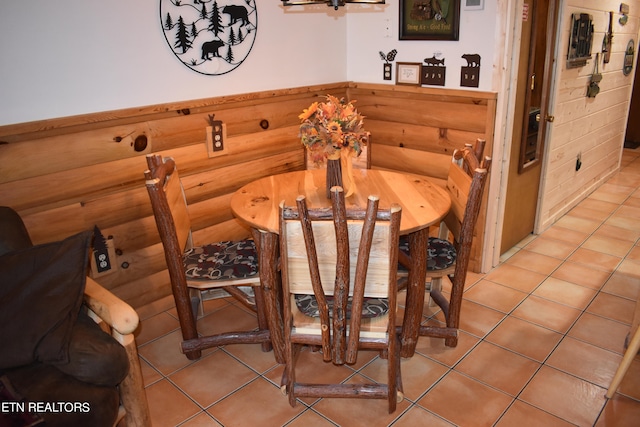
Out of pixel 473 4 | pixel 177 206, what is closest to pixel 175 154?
pixel 177 206

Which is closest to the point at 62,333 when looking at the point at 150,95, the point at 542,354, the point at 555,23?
the point at 150,95

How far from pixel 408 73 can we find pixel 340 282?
6.60 feet

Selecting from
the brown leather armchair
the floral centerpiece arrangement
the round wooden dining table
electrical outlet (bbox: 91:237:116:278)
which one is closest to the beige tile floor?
the round wooden dining table

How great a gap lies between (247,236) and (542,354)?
1.91m

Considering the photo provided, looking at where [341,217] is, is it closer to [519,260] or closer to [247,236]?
Answer: [247,236]

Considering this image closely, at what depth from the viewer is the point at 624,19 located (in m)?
4.46

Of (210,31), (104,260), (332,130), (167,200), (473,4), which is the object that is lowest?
(104,260)

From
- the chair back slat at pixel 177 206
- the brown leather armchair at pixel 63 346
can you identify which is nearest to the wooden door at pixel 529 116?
the chair back slat at pixel 177 206

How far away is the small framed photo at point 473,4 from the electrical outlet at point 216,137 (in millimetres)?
1616

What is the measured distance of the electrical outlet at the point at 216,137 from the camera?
2.96m

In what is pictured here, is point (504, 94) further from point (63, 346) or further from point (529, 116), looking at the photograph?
point (63, 346)

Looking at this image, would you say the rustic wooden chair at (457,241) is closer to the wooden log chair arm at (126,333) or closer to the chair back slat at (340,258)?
the chair back slat at (340,258)

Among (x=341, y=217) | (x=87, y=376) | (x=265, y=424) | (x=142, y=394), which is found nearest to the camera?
(x=87, y=376)

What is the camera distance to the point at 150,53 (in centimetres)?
261
